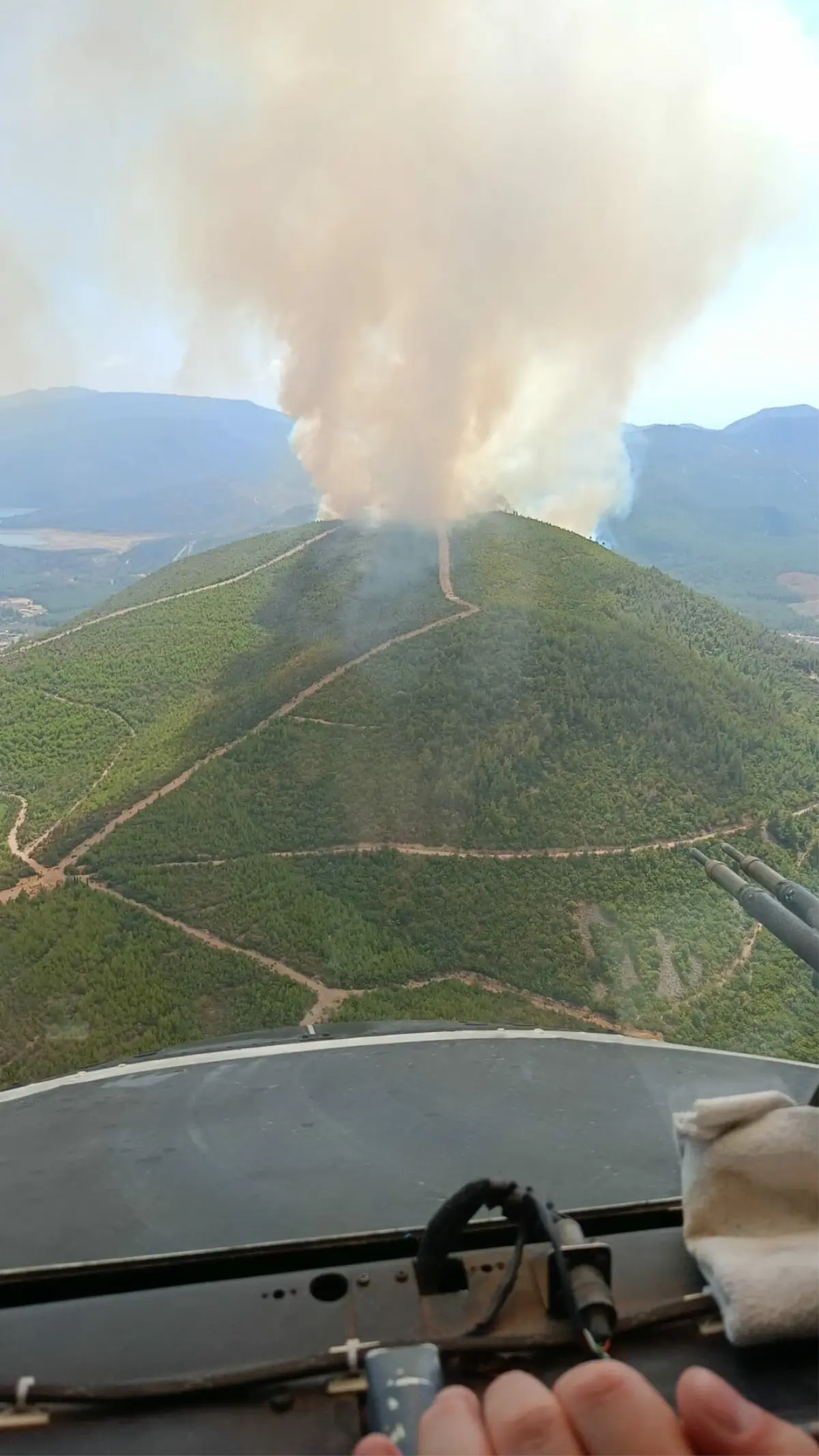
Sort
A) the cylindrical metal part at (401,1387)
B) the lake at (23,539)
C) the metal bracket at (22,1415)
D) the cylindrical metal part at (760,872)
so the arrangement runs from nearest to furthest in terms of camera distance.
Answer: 1. the cylindrical metal part at (401,1387)
2. the metal bracket at (22,1415)
3. the cylindrical metal part at (760,872)
4. the lake at (23,539)


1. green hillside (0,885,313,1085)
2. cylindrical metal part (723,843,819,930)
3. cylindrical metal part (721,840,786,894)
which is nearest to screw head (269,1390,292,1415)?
cylindrical metal part (723,843,819,930)

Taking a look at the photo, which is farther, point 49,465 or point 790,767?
point 49,465

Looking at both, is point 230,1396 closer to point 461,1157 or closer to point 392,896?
point 461,1157

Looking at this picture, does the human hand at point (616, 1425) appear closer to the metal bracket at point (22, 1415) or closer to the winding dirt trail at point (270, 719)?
the metal bracket at point (22, 1415)

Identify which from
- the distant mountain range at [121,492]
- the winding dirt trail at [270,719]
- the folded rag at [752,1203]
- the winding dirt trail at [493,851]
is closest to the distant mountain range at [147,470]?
the distant mountain range at [121,492]

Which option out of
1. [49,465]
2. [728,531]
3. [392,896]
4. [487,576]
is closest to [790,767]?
[392,896]

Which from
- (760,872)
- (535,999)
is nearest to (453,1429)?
(760,872)

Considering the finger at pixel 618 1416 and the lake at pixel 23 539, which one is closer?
the finger at pixel 618 1416

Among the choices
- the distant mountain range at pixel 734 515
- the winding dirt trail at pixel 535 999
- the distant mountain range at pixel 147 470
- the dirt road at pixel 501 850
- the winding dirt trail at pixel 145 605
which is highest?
the distant mountain range at pixel 147 470
